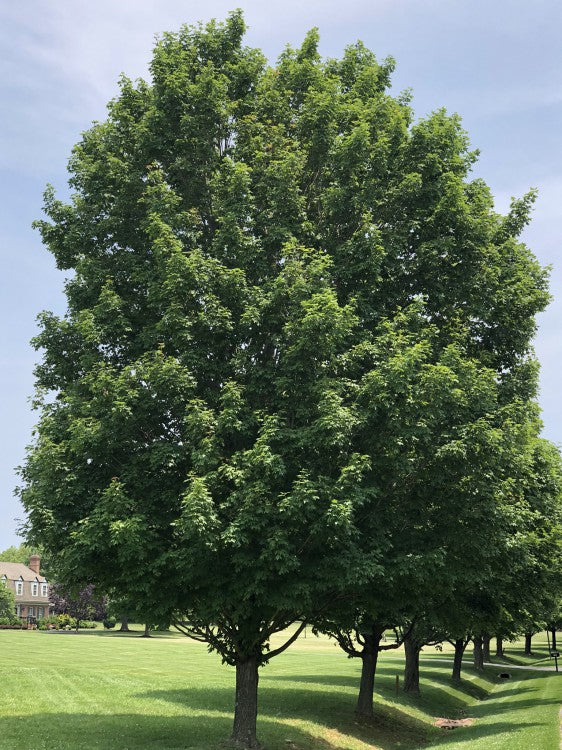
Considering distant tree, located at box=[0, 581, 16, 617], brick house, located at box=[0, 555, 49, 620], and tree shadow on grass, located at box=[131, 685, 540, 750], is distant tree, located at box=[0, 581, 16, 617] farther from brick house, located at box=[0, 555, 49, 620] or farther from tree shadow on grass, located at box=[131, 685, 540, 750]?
tree shadow on grass, located at box=[131, 685, 540, 750]

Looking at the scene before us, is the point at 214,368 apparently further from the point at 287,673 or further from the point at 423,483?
the point at 287,673

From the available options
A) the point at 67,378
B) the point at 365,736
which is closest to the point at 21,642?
the point at 365,736

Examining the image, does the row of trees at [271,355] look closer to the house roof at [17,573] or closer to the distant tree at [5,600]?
the distant tree at [5,600]

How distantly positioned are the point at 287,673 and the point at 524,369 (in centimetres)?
3128

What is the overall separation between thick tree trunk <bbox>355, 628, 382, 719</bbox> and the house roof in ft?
328

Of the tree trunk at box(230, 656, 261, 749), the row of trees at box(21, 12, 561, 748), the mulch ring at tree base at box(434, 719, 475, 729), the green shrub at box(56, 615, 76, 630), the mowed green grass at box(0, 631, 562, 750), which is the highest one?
the row of trees at box(21, 12, 561, 748)

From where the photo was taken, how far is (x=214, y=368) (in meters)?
17.8

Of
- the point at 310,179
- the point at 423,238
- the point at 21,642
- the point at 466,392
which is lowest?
the point at 21,642

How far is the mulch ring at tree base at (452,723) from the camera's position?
31.6 meters

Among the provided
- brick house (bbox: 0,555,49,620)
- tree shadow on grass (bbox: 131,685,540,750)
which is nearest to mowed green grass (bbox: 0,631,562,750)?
tree shadow on grass (bbox: 131,685,540,750)

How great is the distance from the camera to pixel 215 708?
2823cm

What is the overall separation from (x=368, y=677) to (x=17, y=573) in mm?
105540

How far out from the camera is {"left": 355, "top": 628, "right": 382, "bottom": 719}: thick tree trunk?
94.7 feet

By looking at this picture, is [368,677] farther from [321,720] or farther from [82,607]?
[82,607]
